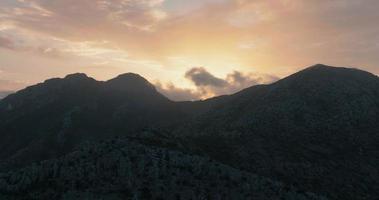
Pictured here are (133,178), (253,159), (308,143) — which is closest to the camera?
(133,178)

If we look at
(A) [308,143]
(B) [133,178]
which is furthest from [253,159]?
(B) [133,178]

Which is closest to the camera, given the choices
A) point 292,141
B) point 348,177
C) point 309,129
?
point 348,177

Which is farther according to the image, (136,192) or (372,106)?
(372,106)

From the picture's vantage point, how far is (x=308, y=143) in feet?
553

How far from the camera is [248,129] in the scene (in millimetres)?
179875

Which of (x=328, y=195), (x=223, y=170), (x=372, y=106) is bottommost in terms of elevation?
(x=328, y=195)

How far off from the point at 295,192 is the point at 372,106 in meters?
103

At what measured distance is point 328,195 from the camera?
12306cm

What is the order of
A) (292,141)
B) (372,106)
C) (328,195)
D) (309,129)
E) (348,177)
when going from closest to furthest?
(328,195), (348,177), (292,141), (309,129), (372,106)

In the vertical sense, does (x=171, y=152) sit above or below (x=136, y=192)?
above

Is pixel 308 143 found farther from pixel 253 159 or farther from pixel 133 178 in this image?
pixel 133 178

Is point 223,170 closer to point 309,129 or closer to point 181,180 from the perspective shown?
point 181,180

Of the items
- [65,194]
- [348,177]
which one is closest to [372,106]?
[348,177]

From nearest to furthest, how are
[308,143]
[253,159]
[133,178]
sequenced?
[133,178] < [253,159] < [308,143]
